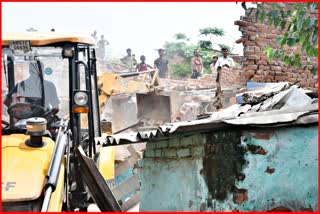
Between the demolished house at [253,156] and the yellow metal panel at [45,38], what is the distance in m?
1.32

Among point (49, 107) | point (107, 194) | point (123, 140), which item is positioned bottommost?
point (107, 194)

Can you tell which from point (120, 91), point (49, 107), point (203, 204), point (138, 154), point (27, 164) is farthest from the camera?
point (120, 91)

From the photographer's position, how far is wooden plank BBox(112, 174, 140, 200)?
7.79 meters

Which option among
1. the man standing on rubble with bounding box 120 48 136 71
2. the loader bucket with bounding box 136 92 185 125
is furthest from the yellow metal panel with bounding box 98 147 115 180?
the man standing on rubble with bounding box 120 48 136 71

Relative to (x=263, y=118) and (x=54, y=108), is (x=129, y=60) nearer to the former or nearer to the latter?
(x=54, y=108)

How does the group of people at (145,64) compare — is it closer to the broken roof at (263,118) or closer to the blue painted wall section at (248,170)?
the blue painted wall section at (248,170)

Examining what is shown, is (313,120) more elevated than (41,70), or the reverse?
(41,70)

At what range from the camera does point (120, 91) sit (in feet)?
34.9

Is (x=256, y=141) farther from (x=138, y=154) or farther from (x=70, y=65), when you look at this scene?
(x=138, y=154)

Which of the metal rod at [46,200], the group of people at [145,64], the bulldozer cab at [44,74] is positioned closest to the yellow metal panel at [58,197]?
the metal rod at [46,200]

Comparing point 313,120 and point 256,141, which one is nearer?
point 313,120

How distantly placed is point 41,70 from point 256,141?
2.39 meters

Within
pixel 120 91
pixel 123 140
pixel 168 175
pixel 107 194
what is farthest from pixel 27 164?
pixel 120 91

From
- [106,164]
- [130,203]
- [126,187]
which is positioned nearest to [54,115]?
[106,164]
